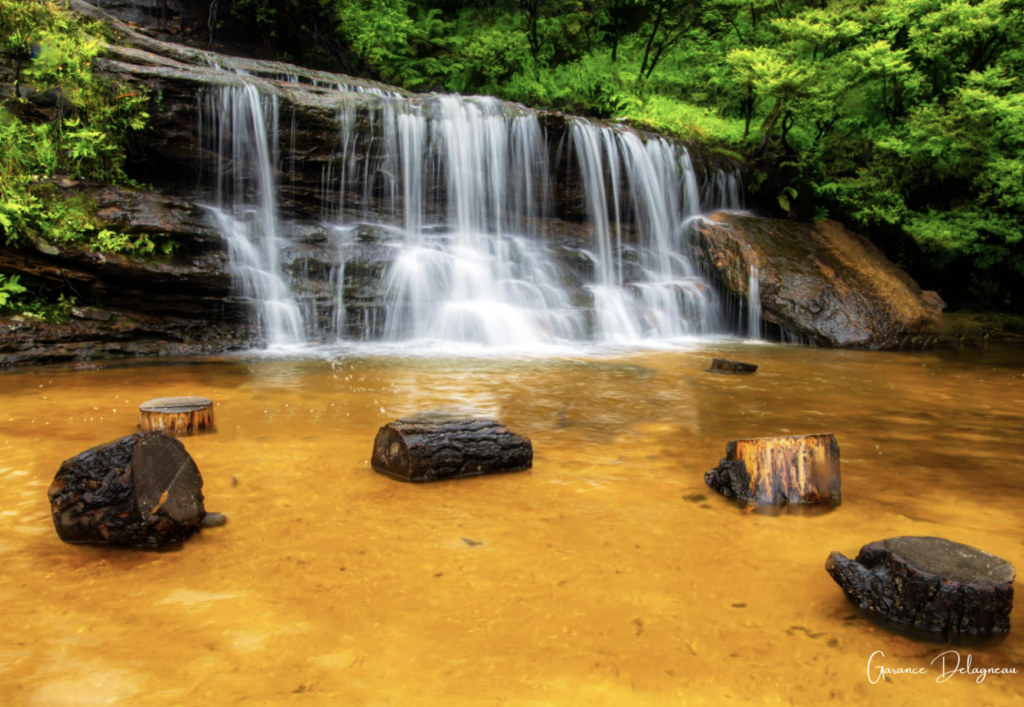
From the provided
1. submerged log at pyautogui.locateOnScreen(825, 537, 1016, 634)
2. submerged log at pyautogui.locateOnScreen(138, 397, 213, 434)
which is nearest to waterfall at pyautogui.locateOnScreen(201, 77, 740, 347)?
submerged log at pyautogui.locateOnScreen(138, 397, 213, 434)

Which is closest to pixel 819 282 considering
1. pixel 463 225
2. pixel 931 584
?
pixel 463 225

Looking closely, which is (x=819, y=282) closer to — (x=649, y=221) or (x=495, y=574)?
(x=649, y=221)

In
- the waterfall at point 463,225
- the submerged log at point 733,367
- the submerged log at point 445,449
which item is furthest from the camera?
the waterfall at point 463,225

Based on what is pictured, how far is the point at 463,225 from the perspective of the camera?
45.6 ft

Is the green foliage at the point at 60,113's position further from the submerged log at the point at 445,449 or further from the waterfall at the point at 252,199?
the submerged log at the point at 445,449

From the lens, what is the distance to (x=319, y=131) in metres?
12.4

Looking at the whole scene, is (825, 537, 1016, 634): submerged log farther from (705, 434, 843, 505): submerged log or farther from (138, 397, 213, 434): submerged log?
(138, 397, 213, 434): submerged log

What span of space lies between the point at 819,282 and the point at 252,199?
10.6 metres

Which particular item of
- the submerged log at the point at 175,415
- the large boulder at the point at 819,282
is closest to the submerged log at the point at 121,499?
the submerged log at the point at 175,415

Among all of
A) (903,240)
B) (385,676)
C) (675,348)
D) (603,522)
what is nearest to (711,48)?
(903,240)

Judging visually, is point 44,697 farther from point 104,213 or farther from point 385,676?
point 104,213

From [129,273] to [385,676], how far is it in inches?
352

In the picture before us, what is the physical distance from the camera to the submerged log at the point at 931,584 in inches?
98.9

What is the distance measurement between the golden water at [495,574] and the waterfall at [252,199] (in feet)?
15.4
